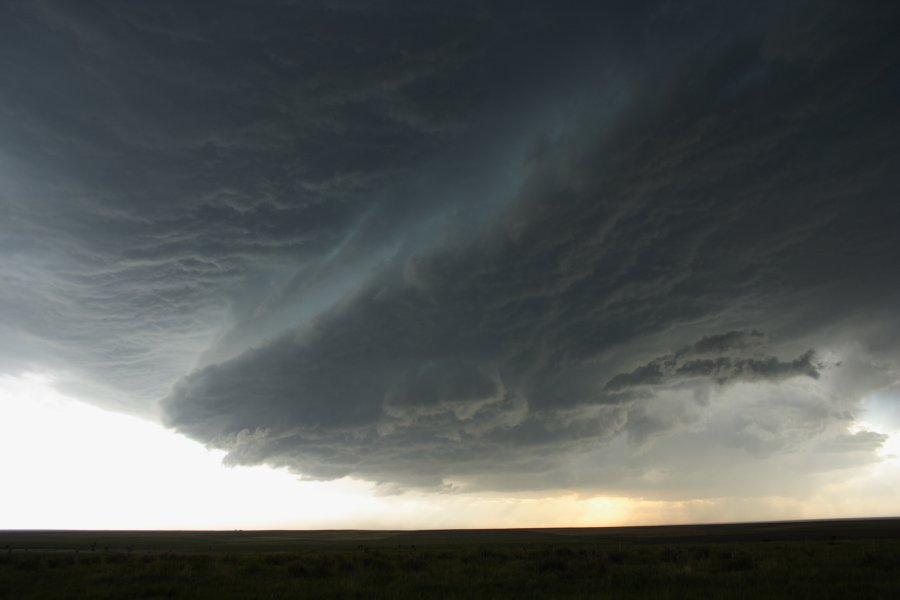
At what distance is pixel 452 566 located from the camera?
35.1 meters

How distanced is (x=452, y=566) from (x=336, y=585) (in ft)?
35.0

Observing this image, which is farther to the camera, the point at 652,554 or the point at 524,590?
the point at 652,554

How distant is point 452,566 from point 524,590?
11.8 metres

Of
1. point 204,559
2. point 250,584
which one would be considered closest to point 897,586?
point 250,584

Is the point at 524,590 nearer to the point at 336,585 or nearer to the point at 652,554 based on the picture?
the point at 336,585

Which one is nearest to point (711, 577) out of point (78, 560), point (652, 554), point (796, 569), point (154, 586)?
point (796, 569)

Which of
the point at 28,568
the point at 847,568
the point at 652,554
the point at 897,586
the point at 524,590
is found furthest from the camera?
the point at 652,554

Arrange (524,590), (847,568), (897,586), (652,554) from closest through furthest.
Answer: (897,586) → (524,590) → (847,568) → (652,554)

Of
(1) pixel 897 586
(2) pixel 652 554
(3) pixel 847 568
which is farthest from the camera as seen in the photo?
(2) pixel 652 554

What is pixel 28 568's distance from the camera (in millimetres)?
34406

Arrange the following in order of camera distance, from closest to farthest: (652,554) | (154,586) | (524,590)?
1. (524,590)
2. (154,586)
3. (652,554)

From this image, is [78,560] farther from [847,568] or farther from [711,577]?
[847,568]

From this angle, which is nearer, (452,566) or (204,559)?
(452,566)

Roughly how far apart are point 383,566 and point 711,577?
19.3 meters
